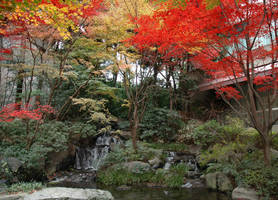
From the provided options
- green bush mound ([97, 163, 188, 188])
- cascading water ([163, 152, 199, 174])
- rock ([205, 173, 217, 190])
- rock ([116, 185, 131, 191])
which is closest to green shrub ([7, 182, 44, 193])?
rock ([116, 185, 131, 191])

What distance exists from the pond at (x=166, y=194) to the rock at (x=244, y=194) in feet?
0.89

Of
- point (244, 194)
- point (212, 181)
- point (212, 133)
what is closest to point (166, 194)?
point (212, 181)

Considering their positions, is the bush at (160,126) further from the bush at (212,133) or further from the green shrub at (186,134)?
the bush at (212,133)

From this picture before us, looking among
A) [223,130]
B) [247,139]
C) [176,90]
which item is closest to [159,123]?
[176,90]

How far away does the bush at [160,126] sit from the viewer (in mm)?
12453

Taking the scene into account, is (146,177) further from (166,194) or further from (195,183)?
(195,183)

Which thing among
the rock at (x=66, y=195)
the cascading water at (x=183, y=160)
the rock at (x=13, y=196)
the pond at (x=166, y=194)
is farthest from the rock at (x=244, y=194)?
the rock at (x=13, y=196)

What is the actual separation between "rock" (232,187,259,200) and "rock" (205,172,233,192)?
0.79m

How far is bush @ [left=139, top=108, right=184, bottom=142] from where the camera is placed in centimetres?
1245

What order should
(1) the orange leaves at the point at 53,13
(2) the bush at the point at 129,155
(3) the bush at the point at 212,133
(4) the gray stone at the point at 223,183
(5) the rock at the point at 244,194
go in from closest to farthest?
1. (1) the orange leaves at the point at 53,13
2. (5) the rock at the point at 244,194
3. (4) the gray stone at the point at 223,183
4. (2) the bush at the point at 129,155
5. (3) the bush at the point at 212,133

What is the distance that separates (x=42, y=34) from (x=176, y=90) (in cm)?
964

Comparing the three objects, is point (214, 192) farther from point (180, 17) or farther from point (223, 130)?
point (180, 17)

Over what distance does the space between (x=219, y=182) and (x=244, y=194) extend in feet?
4.10

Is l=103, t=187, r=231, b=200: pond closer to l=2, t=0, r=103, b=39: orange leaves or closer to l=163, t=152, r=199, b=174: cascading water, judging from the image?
l=163, t=152, r=199, b=174: cascading water
